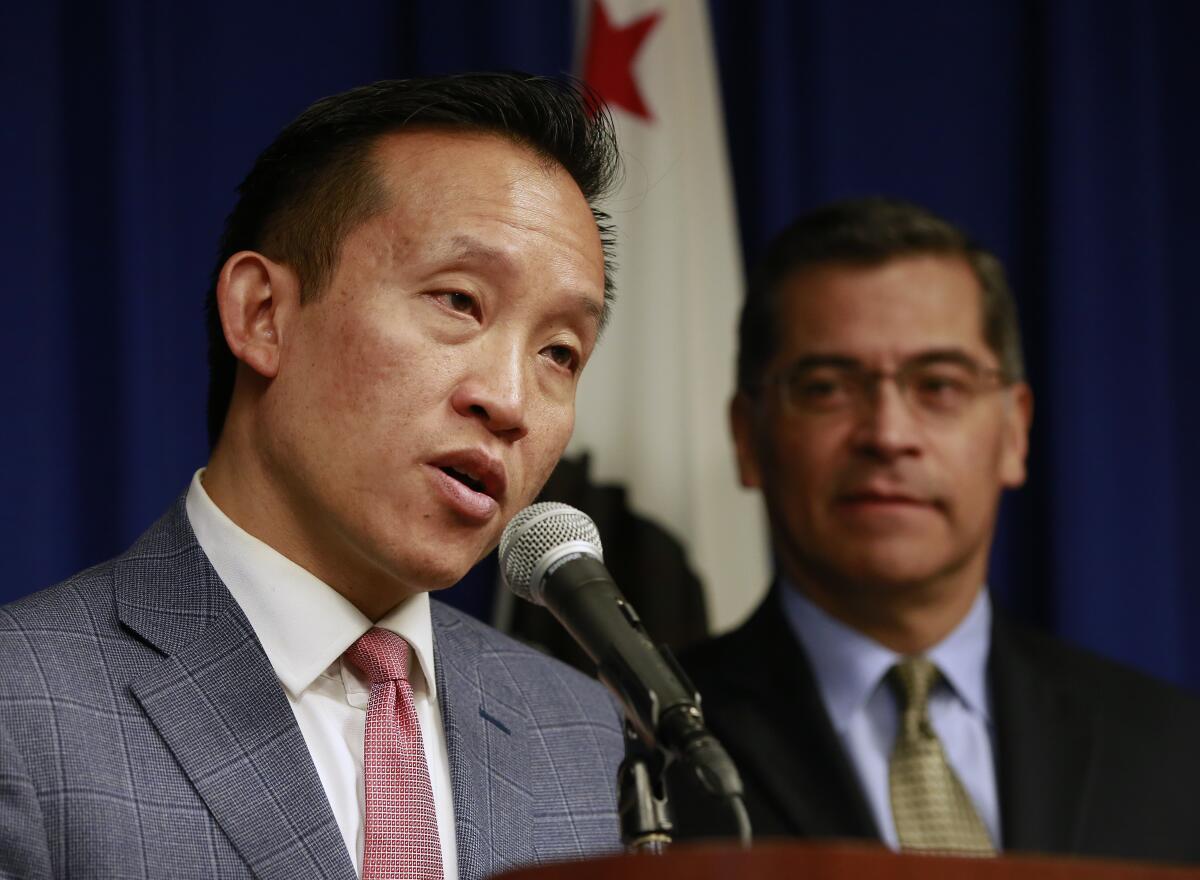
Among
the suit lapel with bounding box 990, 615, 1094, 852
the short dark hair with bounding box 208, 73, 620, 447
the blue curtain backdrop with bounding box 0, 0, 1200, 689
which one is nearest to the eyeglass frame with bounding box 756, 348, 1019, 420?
the suit lapel with bounding box 990, 615, 1094, 852

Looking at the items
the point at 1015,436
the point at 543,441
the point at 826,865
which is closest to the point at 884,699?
the point at 1015,436

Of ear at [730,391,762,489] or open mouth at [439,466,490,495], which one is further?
ear at [730,391,762,489]

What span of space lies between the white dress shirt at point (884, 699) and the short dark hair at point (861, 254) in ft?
1.52

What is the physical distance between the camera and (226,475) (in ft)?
5.51

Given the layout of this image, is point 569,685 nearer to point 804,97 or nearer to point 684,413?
point 684,413

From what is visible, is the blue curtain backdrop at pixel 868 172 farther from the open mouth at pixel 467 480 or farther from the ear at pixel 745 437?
the open mouth at pixel 467 480

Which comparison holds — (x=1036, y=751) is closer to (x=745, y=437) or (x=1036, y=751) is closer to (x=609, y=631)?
(x=745, y=437)

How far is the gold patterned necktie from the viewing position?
8.02ft

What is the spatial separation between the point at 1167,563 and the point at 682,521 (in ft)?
3.49

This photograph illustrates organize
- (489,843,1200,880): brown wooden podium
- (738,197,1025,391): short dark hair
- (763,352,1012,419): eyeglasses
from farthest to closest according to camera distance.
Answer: (738,197,1025,391): short dark hair, (763,352,1012,419): eyeglasses, (489,843,1200,880): brown wooden podium

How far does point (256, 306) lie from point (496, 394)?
324mm

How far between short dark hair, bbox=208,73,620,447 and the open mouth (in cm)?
25

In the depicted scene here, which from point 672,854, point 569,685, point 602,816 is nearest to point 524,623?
point 569,685

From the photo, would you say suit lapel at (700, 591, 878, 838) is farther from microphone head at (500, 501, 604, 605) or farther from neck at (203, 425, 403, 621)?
microphone head at (500, 501, 604, 605)
